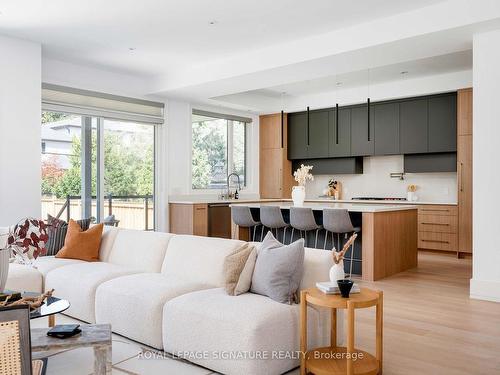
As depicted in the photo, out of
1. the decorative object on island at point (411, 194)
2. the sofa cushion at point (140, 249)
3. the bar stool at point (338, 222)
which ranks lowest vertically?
the sofa cushion at point (140, 249)

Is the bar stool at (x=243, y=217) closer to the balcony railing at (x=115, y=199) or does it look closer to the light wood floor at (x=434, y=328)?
the balcony railing at (x=115, y=199)

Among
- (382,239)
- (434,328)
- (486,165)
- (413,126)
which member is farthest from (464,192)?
(434,328)

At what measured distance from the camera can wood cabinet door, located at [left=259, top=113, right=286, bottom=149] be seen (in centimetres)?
938

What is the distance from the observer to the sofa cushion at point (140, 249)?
3.92 metres

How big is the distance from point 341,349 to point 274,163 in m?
6.80

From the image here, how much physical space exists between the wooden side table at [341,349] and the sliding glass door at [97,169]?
3.78 meters

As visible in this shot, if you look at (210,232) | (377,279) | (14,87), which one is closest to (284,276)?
(377,279)

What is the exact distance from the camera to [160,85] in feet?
24.0

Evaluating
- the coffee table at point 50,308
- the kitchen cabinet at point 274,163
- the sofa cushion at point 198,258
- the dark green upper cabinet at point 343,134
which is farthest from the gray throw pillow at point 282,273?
the kitchen cabinet at point 274,163

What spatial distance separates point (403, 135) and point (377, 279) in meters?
3.40

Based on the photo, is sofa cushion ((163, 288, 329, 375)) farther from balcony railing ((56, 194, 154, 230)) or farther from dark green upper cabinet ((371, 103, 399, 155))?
dark green upper cabinet ((371, 103, 399, 155))

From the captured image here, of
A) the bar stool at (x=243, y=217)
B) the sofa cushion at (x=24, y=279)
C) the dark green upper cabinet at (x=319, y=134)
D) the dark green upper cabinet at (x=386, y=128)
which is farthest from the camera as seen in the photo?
the dark green upper cabinet at (x=319, y=134)

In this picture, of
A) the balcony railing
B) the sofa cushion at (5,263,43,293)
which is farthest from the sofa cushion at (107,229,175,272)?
the balcony railing

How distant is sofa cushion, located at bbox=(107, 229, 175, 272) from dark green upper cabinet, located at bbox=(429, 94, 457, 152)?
17.2 ft
